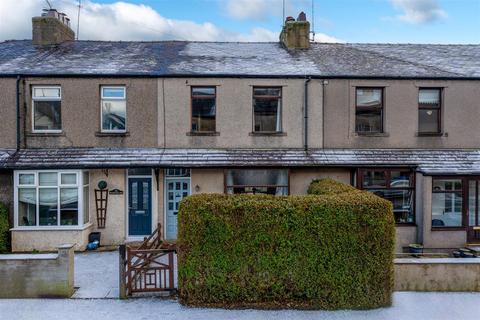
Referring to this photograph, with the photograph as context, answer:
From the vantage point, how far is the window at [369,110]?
45.6 feet

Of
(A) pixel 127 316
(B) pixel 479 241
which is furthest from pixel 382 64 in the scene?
(A) pixel 127 316

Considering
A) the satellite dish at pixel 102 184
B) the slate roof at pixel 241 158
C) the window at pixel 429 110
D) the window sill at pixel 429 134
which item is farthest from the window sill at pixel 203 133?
the window at pixel 429 110

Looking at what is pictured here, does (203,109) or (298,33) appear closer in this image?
(203,109)

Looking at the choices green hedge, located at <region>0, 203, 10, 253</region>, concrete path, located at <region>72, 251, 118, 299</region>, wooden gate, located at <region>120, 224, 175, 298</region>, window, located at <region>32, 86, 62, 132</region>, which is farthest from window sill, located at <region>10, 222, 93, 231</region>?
wooden gate, located at <region>120, 224, 175, 298</region>

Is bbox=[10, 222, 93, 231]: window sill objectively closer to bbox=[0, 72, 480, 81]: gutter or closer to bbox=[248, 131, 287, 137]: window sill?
bbox=[0, 72, 480, 81]: gutter

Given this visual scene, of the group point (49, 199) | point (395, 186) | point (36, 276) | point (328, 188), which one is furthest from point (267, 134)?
point (36, 276)

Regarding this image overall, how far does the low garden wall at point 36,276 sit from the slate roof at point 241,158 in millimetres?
4713

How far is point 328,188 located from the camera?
10633 mm

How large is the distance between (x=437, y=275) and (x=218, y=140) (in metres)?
8.21

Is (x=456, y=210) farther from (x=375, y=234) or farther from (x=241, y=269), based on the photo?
(x=241, y=269)

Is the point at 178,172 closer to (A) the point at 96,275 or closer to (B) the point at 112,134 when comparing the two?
(B) the point at 112,134

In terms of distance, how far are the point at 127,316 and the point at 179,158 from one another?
645 centimetres

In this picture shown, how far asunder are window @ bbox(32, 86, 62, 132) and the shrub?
9320 millimetres

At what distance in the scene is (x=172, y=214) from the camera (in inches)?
533
